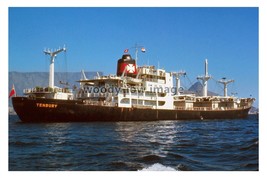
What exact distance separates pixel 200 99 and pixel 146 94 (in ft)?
43.2

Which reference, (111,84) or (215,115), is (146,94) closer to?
(111,84)

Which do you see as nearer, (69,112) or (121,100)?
(69,112)

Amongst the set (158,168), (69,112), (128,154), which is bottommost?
(158,168)

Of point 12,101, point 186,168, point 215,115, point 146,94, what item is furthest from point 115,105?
point 186,168

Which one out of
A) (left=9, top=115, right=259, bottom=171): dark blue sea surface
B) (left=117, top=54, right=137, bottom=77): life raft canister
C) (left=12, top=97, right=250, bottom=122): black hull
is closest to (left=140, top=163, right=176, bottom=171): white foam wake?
(left=9, top=115, right=259, bottom=171): dark blue sea surface

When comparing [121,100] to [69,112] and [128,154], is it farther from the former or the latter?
[128,154]

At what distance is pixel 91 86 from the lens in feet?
120

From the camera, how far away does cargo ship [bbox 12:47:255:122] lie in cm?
2828

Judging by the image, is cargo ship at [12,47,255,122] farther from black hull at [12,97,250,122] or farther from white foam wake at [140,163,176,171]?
white foam wake at [140,163,176,171]

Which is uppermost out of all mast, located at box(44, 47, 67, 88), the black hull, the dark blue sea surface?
mast, located at box(44, 47, 67, 88)

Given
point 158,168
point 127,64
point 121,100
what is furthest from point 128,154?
point 127,64

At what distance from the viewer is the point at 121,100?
33.9 meters

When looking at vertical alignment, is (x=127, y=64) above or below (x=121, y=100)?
above
